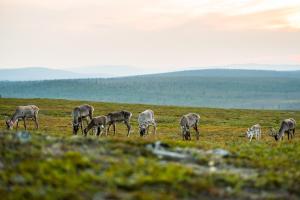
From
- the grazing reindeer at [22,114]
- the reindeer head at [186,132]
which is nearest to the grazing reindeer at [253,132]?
the reindeer head at [186,132]

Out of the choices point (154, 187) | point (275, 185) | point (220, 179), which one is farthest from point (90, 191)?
point (275, 185)

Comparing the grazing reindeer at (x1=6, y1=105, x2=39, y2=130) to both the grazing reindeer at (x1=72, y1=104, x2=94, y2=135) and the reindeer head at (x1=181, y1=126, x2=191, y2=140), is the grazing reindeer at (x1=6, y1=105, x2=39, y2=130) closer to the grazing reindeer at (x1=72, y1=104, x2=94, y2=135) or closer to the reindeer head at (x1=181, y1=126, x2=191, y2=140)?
the grazing reindeer at (x1=72, y1=104, x2=94, y2=135)

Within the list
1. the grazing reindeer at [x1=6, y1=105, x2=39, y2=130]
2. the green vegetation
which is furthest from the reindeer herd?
the green vegetation

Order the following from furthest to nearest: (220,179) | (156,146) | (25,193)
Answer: (156,146) → (220,179) → (25,193)

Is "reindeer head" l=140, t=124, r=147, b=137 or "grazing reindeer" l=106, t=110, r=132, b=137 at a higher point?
"grazing reindeer" l=106, t=110, r=132, b=137

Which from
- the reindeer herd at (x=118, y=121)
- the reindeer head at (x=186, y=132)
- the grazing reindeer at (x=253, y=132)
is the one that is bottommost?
the grazing reindeer at (x=253, y=132)

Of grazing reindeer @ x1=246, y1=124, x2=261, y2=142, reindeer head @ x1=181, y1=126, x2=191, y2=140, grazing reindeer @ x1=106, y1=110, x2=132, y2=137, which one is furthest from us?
grazing reindeer @ x1=246, y1=124, x2=261, y2=142

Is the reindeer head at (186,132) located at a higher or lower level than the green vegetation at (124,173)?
lower

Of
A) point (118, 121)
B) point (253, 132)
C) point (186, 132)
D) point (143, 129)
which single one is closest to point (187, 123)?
point (186, 132)

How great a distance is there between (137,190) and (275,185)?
4205 millimetres

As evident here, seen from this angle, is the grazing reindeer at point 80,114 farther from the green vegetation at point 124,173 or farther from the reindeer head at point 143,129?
the green vegetation at point 124,173

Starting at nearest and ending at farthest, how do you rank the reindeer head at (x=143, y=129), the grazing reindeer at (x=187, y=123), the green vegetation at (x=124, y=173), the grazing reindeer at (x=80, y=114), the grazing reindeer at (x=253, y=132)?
the green vegetation at (x=124, y=173) < the grazing reindeer at (x=187, y=123) < the reindeer head at (x=143, y=129) < the grazing reindeer at (x=80, y=114) < the grazing reindeer at (x=253, y=132)

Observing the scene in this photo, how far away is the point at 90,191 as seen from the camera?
1102cm

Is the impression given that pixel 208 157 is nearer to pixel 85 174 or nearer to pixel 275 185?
pixel 275 185
